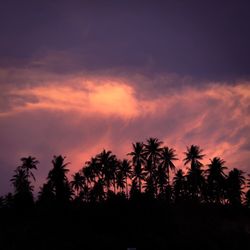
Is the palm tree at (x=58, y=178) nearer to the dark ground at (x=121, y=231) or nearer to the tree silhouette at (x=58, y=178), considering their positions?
the tree silhouette at (x=58, y=178)

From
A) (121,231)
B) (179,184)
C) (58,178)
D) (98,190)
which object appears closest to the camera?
(121,231)

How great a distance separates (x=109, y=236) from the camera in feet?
87.7

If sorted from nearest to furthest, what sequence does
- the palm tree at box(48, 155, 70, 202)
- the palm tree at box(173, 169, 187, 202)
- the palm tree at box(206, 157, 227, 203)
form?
the palm tree at box(48, 155, 70, 202) → the palm tree at box(206, 157, 227, 203) → the palm tree at box(173, 169, 187, 202)

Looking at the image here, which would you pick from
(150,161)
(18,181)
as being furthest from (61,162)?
(18,181)

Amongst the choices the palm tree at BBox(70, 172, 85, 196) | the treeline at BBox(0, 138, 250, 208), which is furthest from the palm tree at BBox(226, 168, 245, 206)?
the palm tree at BBox(70, 172, 85, 196)

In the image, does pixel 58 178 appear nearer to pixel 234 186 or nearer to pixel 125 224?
pixel 125 224

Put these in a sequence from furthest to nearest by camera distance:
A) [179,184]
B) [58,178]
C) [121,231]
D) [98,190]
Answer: [179,184], [98,190], [58,178], [121,231]

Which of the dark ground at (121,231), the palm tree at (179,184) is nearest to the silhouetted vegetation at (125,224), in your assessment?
the dark ground at (121,231)

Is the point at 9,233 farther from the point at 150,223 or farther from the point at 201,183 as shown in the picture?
the point at 201,183

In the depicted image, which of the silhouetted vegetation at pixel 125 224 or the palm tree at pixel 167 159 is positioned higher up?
the palm tree at pixel 167 159

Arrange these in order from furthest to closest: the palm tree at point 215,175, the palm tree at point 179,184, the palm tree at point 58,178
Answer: the palm tree at point 179,184 < the palm tree at point 215,175 < the palm tree at point 58,178

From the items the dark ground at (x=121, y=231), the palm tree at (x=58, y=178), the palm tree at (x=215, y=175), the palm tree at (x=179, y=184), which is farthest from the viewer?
the palm tree at (x=179, y=184)

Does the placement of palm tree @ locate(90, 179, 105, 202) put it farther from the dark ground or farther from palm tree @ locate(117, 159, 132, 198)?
the dark ground

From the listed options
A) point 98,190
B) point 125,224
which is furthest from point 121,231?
point 98,190
